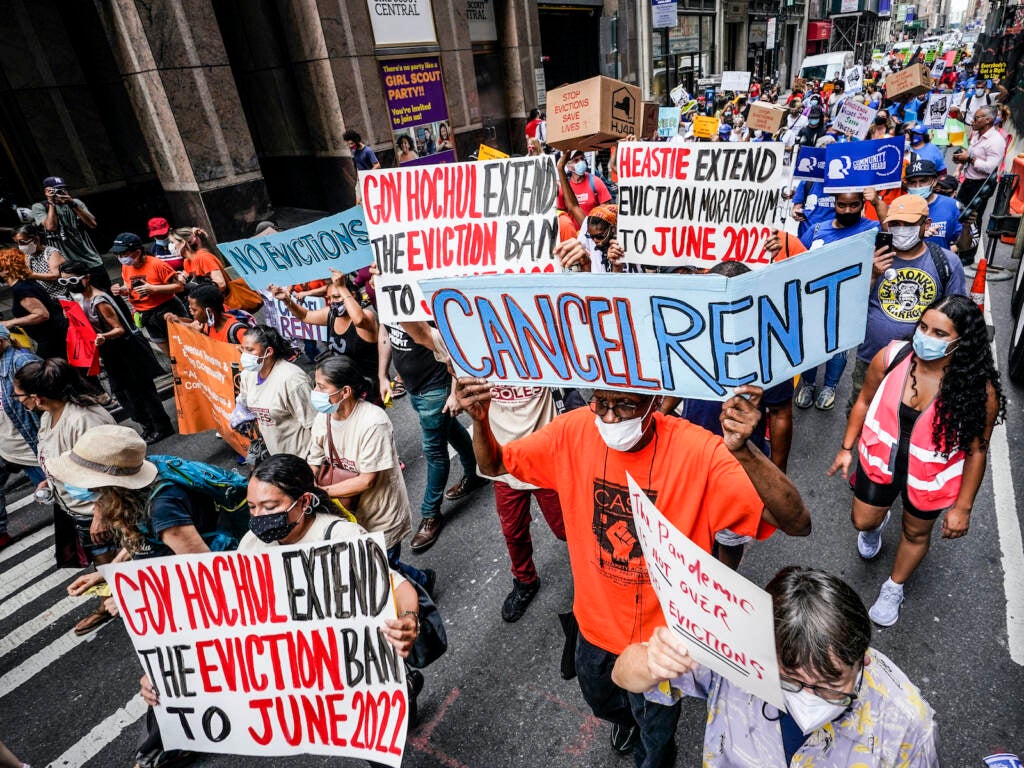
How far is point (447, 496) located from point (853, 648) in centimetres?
369

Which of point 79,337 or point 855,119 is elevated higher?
point 855,119

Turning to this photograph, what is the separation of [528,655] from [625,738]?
2.55ft

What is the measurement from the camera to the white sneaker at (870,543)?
3.57 metres

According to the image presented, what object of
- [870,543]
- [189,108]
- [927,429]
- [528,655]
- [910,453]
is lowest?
[528,655]

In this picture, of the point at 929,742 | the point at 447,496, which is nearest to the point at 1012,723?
the point at 929,742

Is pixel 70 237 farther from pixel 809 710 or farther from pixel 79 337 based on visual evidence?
pixel 809 710

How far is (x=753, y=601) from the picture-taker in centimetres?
123

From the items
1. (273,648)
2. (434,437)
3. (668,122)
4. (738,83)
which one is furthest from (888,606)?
(738,83)

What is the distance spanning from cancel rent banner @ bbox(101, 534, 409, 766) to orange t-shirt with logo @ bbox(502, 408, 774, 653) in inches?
29.2

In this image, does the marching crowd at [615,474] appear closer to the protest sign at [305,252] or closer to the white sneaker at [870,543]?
the white sneaker at [870,543]

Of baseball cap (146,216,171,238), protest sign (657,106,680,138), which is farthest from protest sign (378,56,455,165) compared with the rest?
baseball cap (146,216,171,238)

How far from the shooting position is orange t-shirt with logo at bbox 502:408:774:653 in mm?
1972

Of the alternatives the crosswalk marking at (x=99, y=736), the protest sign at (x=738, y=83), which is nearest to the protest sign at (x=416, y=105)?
the protest sign at (x=738, y=83)

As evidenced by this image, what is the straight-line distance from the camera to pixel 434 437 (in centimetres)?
427
